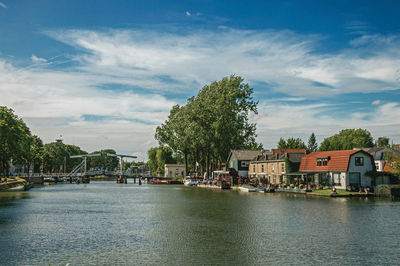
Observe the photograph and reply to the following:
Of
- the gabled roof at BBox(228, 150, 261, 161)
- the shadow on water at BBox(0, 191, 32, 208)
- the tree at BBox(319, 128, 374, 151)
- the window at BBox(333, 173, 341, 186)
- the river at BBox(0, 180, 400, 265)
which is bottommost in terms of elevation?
the river at BBox(0, 180, 400, 265)

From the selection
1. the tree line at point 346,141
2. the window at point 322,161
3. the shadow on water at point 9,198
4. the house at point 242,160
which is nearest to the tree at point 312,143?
the tree line at point 346,141

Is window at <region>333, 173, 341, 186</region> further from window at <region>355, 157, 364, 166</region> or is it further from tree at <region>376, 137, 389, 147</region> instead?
tree at <region>376, 137, 389, 147</region>

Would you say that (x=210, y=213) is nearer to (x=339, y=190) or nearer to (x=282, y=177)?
(x=339, y=190)

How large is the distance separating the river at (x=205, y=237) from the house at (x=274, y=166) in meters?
39.3

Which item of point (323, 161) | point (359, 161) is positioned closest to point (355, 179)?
point (359, 161)

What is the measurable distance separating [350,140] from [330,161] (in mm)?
75365

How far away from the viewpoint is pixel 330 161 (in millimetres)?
75750

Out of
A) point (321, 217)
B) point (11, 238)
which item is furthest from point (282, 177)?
point (11, 238)

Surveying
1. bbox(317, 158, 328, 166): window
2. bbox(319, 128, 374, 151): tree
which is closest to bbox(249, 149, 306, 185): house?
bbox(317, 158, 328, 166): window

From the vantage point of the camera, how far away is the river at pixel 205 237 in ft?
79.6

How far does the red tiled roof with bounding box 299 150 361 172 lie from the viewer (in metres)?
71.9

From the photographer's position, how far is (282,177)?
301ft

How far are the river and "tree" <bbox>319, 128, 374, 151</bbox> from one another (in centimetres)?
10004

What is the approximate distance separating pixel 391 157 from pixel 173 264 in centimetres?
5475
